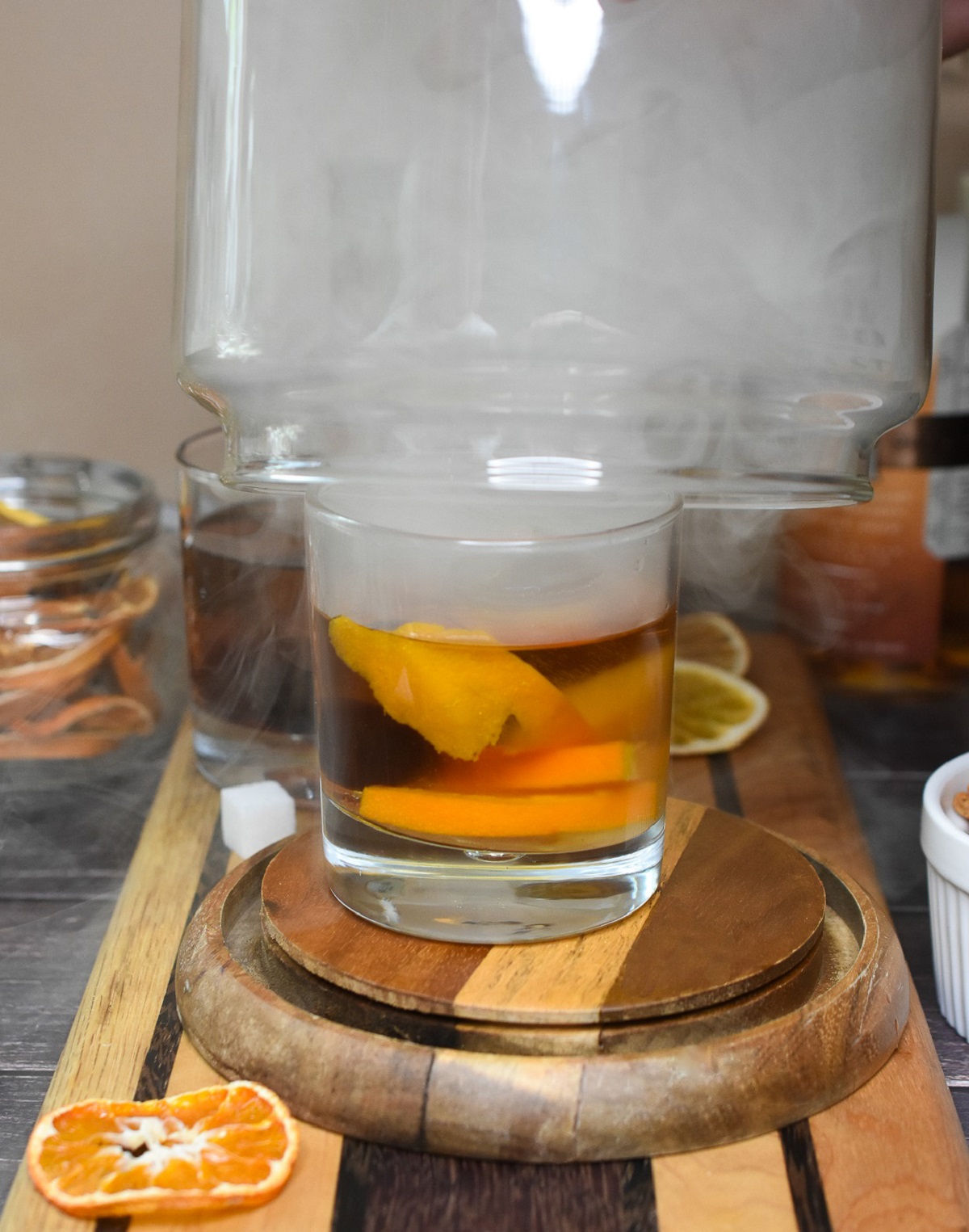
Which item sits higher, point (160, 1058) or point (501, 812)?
point (501, 812)

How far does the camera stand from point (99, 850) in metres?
0.83

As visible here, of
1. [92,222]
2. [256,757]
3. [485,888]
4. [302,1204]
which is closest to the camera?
[302,1204]

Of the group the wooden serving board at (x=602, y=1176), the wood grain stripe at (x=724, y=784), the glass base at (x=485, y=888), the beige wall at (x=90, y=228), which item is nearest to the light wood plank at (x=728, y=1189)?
the wooden serving board at (x=602, y=1176)

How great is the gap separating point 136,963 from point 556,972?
0.25 metres

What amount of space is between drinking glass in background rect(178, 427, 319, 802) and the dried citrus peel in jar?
0.29 m

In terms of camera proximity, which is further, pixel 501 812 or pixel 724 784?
pixel 724 784

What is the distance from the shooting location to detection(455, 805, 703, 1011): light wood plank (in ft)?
1.73

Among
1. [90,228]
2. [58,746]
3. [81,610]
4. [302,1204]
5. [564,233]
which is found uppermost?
[90,228]

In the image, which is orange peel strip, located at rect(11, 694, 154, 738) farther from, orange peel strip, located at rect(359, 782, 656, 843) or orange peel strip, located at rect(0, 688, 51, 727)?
orange peel strip, located at rect(359, 782, 656, 843)

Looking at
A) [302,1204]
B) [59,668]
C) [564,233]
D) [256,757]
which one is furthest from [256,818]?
[564,233]

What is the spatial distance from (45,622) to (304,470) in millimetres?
405

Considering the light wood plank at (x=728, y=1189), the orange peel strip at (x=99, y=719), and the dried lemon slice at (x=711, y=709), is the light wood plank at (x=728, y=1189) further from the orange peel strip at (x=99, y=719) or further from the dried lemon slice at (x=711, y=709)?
the orange peel strip at (x=99, y=719)

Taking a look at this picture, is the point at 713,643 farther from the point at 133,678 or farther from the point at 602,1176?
the point at 602,1176

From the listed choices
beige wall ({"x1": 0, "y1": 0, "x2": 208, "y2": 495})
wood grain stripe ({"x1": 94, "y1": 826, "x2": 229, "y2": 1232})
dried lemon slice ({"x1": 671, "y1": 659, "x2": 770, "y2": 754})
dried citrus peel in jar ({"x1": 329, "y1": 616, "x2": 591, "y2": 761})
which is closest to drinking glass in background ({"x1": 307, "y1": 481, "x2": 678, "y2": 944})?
dried citrus peel in jar ({"x1": 329, "y1": 616, "x2": 591, "y2": 761})
